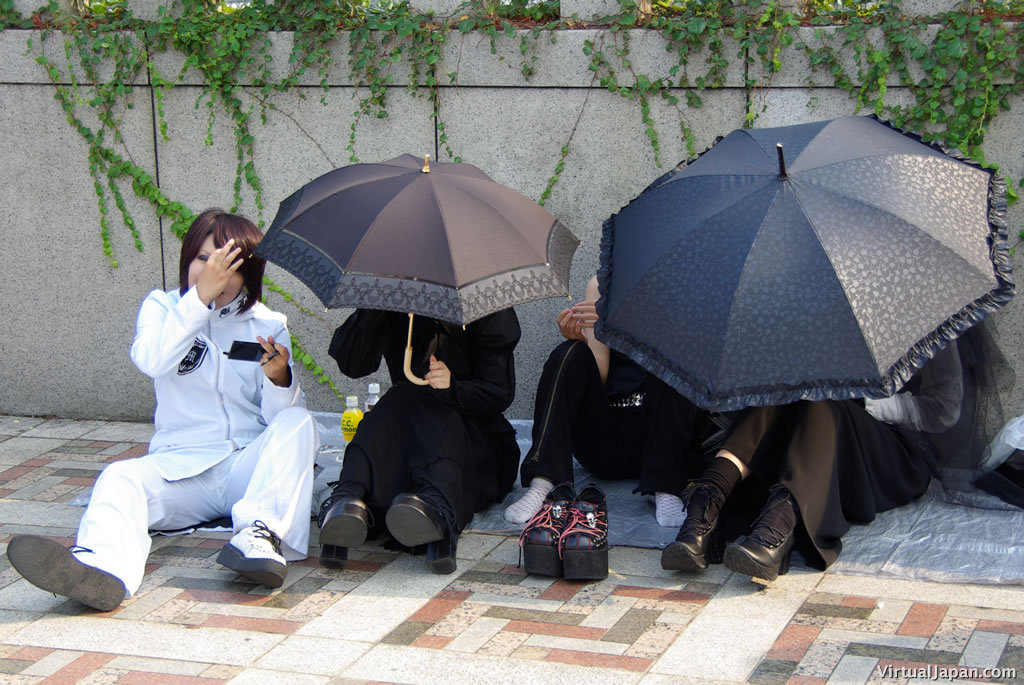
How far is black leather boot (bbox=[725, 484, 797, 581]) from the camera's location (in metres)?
3.66

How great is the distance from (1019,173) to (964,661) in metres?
2.38

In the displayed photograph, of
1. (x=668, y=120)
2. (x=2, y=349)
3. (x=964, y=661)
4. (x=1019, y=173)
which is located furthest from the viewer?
(x=2, y=349)

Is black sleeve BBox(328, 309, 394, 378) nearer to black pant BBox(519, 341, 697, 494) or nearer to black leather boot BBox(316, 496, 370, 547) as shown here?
black leather boot BBox(316, 496, 370, 547)

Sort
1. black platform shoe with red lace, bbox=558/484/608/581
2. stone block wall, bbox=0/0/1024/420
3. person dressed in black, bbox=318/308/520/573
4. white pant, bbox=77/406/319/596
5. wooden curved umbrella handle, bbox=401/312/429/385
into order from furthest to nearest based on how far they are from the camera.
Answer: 1. stone block wall, bbox=0/0/1024/420
2. wooden curved umbrella handle, bbox=401/312/429/385
3. person dressed in black, bbox=318/308/520/573
4. black platform shoe with red lace, bbox=558/484/608/581
5. white pant, bbox=77/406/319/596

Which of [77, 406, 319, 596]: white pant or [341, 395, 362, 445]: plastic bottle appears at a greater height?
[77, 406, 319, 596]: white pant

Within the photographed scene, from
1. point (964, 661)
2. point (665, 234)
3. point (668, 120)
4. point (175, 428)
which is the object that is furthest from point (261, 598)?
point (668, 120)

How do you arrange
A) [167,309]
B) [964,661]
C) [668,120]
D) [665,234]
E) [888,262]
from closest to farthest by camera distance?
[964,661] → [888,262] → [665,234] → [167,309] → [668,120]

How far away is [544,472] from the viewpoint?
4410 millimetres

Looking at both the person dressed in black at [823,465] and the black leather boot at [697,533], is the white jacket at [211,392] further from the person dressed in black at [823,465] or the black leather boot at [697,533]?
the person dressed in black at [823,465]

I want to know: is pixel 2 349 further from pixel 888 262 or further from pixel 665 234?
pixel 888 262

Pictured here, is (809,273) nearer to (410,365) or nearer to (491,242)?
(491,242)

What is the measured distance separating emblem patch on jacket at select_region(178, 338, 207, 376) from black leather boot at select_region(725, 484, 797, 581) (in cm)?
199

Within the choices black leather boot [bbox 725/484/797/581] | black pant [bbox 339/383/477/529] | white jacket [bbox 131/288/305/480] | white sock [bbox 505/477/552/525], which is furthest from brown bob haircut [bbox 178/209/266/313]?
black leather boot [bbox 725/484/797/581]

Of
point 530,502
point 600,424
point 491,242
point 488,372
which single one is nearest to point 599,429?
point 600,424
